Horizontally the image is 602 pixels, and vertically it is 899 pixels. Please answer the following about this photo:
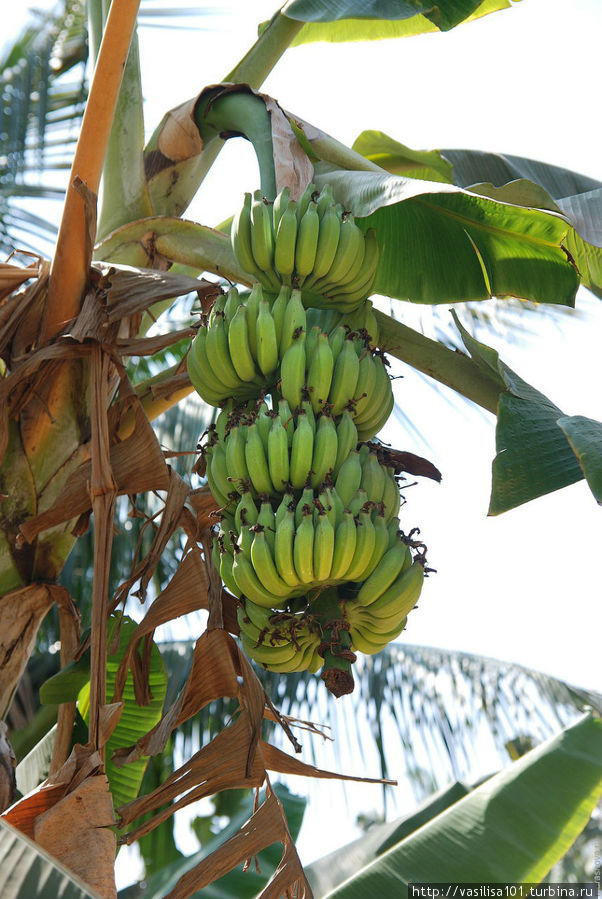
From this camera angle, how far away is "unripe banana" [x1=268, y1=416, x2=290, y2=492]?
1.50 metres

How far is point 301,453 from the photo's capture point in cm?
150

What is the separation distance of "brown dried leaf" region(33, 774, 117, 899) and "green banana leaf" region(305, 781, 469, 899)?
0.82m

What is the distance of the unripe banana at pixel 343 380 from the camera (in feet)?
5.25

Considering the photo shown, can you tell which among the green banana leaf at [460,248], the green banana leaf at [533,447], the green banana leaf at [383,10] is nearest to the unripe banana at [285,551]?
the green banana leaf at [533,447]

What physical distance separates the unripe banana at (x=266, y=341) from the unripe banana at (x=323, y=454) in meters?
0.18

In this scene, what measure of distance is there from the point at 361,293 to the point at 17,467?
0.81 meters

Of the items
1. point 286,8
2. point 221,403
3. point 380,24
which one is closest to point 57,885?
point 221,403

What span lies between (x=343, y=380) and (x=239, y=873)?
1418mm

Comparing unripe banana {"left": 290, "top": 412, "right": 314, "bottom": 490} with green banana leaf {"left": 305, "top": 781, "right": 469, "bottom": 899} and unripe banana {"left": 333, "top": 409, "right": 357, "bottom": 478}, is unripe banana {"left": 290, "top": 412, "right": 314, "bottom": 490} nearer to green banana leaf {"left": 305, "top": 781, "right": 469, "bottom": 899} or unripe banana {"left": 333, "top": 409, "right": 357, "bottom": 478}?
unripe banana {"left": 333, "top": 409, "right": 357, "bottom": 478}

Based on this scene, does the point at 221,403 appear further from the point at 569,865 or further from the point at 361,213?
the point at 569,865

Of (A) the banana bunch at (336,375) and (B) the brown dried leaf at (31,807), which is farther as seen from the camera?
(A) the banana bunch at (336,375)

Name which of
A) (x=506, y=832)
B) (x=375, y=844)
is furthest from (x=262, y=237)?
(x=375, y=844)

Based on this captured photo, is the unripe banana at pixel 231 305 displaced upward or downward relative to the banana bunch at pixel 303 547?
upward

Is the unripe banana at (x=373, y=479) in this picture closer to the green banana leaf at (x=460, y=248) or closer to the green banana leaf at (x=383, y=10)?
the green banana leaf at (x=460, y=248)
